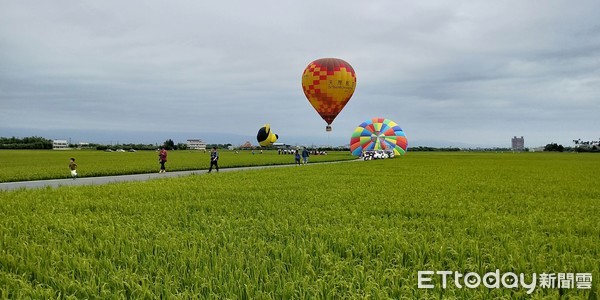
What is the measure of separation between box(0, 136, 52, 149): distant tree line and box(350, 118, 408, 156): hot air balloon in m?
102

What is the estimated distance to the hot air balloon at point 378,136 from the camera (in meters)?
52.6

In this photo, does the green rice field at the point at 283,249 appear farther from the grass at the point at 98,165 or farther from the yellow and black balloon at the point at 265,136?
the yellow and black balloon at the point at 265,136

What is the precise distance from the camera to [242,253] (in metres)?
5.41

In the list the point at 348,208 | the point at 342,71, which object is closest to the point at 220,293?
the point at 348,208

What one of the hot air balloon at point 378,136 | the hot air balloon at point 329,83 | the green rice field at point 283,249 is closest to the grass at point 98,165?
the hot air balloon at point 329,83

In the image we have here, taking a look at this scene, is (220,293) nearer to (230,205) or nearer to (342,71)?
(230,205)

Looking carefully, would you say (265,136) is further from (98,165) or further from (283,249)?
(283,249)

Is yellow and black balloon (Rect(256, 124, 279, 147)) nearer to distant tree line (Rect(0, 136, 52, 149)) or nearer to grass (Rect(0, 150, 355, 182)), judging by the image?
grass (Rect(0, 150, 355, 182))

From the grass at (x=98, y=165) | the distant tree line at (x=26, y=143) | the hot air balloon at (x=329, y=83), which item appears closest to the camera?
the grass at (x=98, y=165)

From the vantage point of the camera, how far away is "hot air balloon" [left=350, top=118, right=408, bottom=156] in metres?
52.6

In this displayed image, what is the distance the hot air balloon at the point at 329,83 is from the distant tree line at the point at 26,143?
108773 millimetres

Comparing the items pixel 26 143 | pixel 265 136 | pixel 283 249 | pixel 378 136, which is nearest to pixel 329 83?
pixel 378 136

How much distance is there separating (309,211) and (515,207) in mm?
5417

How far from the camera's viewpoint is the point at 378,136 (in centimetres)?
5247
